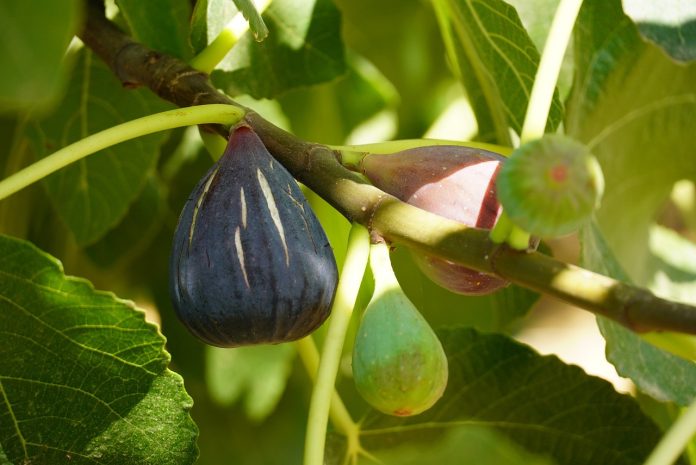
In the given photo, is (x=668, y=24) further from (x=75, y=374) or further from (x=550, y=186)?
(x=75, y=374)

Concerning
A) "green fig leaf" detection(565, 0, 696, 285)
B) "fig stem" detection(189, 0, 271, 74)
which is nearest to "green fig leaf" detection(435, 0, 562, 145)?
"green fig leaf" detection(565, 0, 696, 285)

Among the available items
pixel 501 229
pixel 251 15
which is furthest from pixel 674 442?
pixel 251 15

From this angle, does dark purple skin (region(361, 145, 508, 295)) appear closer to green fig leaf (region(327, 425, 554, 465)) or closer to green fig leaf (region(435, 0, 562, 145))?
green fig leaf (region(435, 0, 562, 145))

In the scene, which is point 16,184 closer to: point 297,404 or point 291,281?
point 291,281

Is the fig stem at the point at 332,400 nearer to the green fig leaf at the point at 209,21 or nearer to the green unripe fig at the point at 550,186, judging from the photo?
the green fig leaf at the point at 209,21

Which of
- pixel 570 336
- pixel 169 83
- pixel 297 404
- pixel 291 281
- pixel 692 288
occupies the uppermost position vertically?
pixel 169 83

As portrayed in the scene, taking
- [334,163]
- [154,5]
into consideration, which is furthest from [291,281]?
[154,5]
